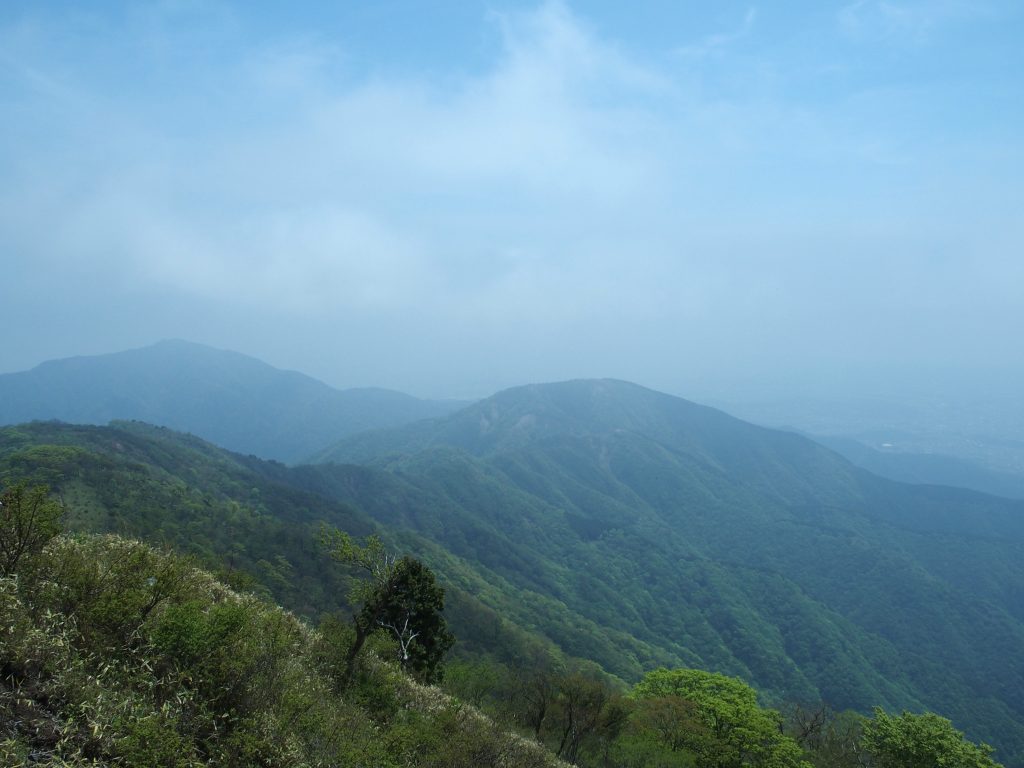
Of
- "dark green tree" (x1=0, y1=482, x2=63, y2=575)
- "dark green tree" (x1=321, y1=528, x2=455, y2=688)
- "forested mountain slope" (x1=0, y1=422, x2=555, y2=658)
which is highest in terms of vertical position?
"dark green tree" (x1=0, y1=482, x2=63, y2=575)

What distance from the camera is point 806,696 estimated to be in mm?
135250

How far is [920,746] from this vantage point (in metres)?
32.0

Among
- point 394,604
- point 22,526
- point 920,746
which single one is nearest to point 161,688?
point 22,526

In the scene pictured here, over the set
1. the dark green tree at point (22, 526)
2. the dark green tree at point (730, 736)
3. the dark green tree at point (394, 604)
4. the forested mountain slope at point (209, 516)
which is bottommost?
the forested mountain slope at point (209, 516)

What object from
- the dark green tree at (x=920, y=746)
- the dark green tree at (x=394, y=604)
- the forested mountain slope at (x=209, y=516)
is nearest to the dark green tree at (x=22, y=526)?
the dark green tree at (x=394, y=604)

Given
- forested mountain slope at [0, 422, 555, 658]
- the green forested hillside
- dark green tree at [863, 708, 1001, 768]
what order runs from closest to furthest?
the green forested hillside < dark green tree at [863, 708, 1001, 768] < forested mountain slope at [0, 422, 555, 658]

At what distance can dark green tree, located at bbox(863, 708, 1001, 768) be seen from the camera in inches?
1229

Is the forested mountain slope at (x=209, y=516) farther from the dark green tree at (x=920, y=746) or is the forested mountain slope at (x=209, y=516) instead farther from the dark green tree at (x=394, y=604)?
the dark green tree at (x=920, y=746)

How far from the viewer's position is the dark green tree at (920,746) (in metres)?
31.2

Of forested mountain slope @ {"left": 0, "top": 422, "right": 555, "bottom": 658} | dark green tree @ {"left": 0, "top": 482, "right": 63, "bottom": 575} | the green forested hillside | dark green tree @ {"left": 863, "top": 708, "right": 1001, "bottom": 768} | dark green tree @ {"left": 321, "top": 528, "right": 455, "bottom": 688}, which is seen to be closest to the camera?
the green forested hillside

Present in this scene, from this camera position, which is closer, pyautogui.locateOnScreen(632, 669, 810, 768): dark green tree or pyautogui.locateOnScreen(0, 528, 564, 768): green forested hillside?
pyautogui.locateOnScreen(0, 528, 564, 768): green forested hillside

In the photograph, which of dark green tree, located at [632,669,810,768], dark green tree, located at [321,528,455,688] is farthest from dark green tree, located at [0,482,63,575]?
dark green tree, located at [632,669,810,768]

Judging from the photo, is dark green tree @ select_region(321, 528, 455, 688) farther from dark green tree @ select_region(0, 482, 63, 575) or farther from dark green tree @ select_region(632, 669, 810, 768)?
dark green tree @ select_region(632, 669, 810, 768)

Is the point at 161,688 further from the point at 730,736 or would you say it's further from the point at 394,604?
the point at 730,736
